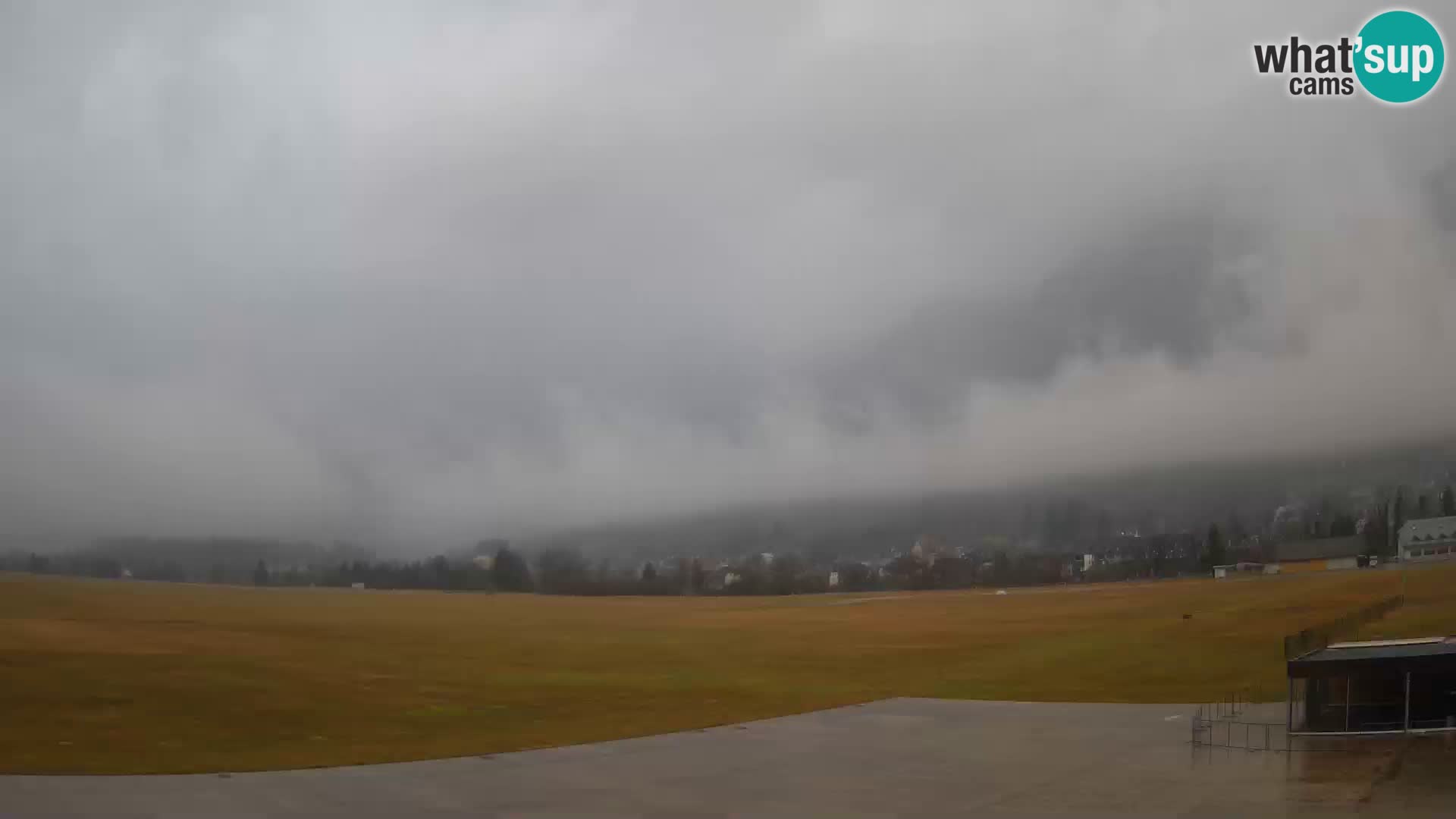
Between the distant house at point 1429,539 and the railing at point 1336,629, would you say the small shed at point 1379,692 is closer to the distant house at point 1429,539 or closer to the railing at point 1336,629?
the railing at point 1336,629

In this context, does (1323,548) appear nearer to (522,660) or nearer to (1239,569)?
(1239,569)

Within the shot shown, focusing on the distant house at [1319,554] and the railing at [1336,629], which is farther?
the distant house at [1319,554]

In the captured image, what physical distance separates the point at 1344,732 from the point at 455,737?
2107cm

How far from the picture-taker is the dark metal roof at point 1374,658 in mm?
22250

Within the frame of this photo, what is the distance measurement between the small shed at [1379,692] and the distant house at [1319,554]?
33731mm

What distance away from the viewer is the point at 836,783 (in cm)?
1928

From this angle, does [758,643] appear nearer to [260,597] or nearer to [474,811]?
[260,597]

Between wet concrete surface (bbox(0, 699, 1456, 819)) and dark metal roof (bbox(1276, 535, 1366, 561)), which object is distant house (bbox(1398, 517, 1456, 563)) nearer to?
dark metal roof (bbox(1276, 535, 1366, 561))

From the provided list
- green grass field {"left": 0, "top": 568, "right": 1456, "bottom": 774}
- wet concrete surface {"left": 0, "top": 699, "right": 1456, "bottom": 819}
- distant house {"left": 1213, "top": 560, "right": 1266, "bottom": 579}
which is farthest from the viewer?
distant house {"left": 1213, "top": 560, "right": 1266, "bottom": 579}

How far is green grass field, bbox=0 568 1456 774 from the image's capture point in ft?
81.2

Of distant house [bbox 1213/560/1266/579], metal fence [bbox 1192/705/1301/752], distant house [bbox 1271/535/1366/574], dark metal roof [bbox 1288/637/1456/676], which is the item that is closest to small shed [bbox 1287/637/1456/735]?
dark metal roof [bbox 1288/637/1456/676]

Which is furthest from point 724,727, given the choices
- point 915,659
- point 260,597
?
point 260,597

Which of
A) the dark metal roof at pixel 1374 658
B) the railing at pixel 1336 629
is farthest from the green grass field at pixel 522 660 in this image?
the dark metal roof at pixel 1374 658

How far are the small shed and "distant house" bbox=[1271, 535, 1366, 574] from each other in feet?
111
